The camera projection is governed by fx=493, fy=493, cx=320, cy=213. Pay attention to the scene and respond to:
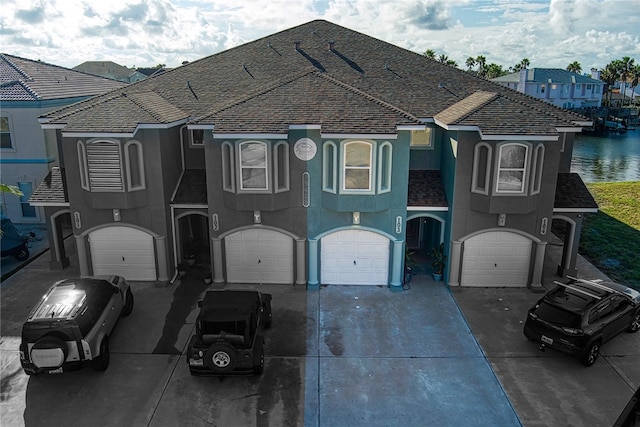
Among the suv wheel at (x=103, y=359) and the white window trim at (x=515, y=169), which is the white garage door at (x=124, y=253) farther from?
the white window trim at (x=515, y=169)

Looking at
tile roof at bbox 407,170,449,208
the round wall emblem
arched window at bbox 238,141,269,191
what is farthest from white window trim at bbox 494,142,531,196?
arched window at bbox 238,141,269,191

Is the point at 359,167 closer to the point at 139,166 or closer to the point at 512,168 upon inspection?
the point at 512,168

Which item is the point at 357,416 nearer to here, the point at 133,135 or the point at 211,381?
the point at 211,381

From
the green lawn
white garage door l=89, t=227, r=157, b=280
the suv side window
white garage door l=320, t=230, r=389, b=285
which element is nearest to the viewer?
the suv side window

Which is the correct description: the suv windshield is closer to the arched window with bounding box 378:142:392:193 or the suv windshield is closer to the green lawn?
the arched window with bounding box 378:142:392:193

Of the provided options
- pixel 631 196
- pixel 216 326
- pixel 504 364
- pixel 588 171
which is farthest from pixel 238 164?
pixel 588 171

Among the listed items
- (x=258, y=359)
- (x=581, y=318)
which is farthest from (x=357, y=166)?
(x=581, y=318)
